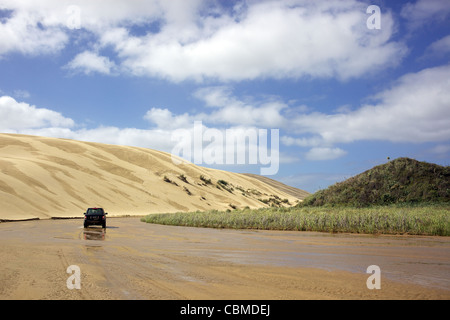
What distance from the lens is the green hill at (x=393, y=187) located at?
3675 cm

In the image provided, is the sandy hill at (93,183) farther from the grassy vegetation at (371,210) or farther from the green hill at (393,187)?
the green hill at (393,187)

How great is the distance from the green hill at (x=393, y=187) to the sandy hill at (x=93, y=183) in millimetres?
27051

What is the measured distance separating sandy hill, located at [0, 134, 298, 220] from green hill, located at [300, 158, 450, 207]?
27051 millimetres

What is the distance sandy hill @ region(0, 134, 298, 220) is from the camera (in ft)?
148

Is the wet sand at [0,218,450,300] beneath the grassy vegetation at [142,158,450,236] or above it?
beneath

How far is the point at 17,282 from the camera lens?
7.75 meters

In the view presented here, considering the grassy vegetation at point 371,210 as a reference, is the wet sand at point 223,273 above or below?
below

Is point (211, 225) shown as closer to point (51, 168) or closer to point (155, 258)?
point (155, 258)
